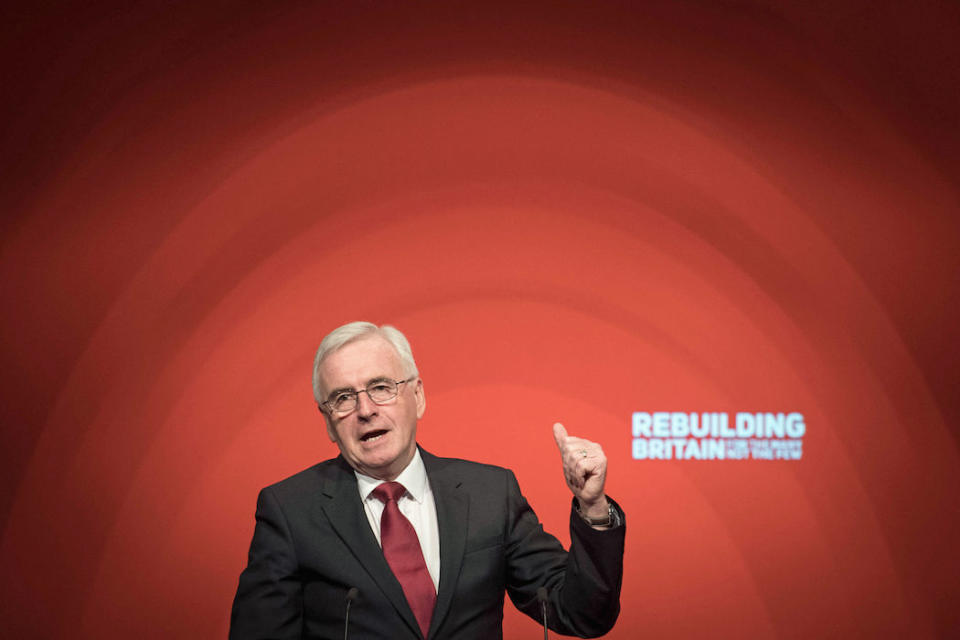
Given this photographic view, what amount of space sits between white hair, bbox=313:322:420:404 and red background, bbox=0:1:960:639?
32.0 inches

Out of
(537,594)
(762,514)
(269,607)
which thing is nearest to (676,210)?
(762,514)

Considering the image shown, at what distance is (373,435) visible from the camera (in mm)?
1873

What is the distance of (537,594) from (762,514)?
1.31 metres

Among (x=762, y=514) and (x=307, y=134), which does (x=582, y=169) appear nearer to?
(x=307, y=134)

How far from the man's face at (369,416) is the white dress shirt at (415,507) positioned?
29 mm

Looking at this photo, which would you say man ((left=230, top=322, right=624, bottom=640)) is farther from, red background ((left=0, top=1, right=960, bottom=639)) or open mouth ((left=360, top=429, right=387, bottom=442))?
red background ((left=0, top=1, right=960, bottom=639))

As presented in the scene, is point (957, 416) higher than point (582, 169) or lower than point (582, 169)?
lower

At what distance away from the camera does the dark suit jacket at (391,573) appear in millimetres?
1750

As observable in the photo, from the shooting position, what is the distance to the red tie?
180cm

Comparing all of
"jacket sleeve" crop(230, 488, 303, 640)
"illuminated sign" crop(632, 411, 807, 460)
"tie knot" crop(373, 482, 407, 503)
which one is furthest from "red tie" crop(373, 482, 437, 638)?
"illuminated sign" crop(632, 411, 807, 460)

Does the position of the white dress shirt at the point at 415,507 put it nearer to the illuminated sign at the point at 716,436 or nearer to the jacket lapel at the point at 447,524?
the jacket lapel at the point at 447,524

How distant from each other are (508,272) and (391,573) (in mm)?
1300

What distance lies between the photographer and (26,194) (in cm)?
279

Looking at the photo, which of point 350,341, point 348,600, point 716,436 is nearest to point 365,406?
point 350,341
